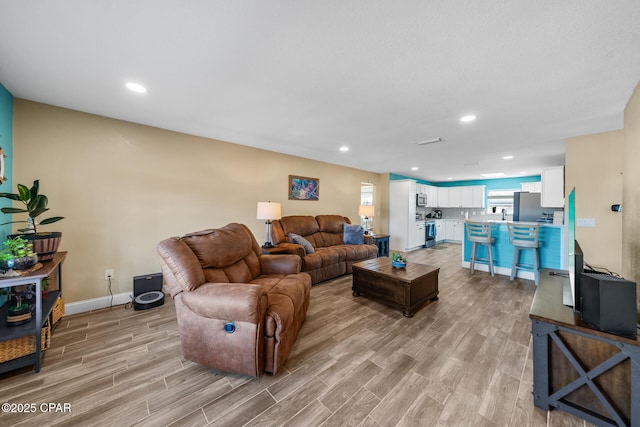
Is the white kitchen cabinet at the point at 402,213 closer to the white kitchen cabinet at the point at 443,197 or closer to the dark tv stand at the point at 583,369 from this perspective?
the white kitchen cabinet at the point at 443,197

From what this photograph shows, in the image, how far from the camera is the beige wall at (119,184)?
8.23 ft

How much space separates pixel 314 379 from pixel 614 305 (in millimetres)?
1806

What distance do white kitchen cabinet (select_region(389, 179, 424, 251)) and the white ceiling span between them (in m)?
3.57

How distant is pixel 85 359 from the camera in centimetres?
186

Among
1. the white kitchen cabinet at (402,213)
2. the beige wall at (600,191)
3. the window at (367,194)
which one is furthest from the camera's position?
the window at (367,194)

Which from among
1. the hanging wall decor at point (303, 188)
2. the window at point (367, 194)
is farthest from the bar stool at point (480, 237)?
the hanging wall decor at point (303, 188)

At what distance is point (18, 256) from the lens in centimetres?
173

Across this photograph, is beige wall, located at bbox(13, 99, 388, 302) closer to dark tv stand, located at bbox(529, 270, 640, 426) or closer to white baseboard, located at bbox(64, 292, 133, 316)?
white baseboard, located at bbox(64, 292, 133, 316)

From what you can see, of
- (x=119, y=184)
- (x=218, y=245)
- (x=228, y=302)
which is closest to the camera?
(x=228, y=302)

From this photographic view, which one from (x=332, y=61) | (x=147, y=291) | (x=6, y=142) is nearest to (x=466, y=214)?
(x=332, y=61)

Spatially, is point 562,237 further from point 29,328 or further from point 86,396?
point 29,328

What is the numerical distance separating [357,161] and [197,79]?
386 centimetres

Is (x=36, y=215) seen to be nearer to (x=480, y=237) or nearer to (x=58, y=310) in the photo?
(x=58, y=310)

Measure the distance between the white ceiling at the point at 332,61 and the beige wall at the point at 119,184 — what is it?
27cm
